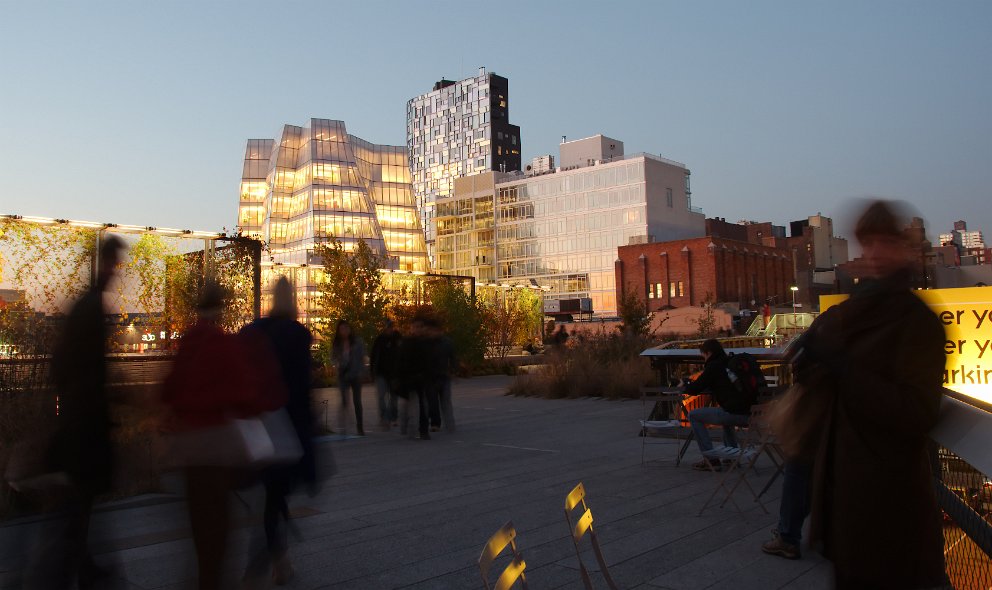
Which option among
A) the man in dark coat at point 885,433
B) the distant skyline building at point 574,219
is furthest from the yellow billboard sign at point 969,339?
the distant skyline building at point 574,219

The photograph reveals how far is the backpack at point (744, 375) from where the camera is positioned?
8.56 meters

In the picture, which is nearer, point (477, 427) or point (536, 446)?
point (536, 446)

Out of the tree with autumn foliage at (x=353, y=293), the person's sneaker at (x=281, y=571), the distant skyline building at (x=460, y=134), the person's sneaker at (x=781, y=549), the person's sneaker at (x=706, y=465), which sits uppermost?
the distant skyline building at (x=460, y=134)

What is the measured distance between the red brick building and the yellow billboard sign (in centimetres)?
7803

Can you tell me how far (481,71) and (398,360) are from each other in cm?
18191

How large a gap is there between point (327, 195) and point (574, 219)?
3559 centimetres

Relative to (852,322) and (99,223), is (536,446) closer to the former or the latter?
(852,322)

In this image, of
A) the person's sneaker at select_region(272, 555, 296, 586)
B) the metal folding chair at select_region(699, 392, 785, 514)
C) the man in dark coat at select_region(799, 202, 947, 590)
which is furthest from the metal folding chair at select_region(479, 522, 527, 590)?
the metal folding chair at select_region(699, 392, 785, 514)

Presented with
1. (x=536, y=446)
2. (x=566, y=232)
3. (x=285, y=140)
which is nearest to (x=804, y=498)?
(x=536, y=446)

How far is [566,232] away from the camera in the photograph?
10062 centimetres

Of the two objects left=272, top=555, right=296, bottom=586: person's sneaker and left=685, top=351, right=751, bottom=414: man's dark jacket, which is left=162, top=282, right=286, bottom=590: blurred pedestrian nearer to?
left=272, top=555, right=296, bottom=586: person's sneaker

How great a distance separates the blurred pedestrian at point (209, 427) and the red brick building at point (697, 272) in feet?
268

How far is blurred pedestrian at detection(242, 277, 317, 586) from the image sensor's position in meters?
5.22

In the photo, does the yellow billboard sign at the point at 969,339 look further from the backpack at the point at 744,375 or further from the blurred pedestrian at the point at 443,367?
the blurred pedestrian at the point at 443,367
